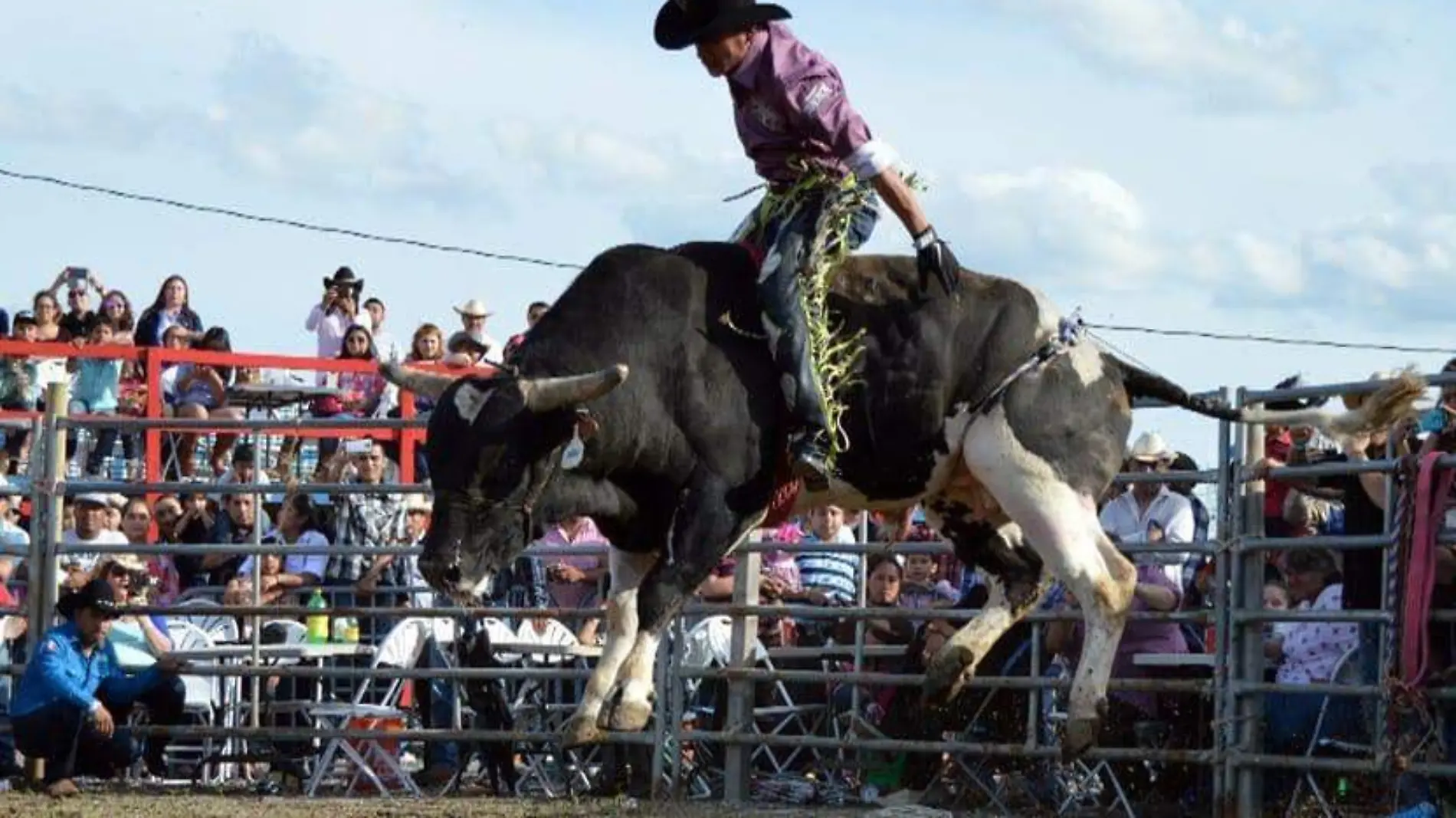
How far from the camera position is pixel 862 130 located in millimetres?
9125

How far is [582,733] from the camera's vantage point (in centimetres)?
890

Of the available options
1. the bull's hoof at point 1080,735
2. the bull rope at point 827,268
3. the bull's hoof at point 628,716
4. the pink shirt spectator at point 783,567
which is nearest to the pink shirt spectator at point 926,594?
the pink shirt spectator at point 783,567

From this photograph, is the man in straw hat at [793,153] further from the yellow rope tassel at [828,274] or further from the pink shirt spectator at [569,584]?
the pink shirt spectator at [569,584]

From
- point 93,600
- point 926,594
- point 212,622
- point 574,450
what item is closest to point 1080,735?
point 574,450

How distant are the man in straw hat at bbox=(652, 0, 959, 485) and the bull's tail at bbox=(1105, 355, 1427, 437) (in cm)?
102

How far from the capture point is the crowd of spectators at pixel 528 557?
10680 mm

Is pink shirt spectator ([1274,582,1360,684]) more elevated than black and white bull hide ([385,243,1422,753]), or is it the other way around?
black and white bull hide ([385,243,1422,753])

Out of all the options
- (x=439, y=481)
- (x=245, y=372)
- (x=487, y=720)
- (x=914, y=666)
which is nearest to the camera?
(x=439, y=481)

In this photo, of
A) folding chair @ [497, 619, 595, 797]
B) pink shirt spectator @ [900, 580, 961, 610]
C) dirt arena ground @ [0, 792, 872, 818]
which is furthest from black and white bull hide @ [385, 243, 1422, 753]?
folding chair @ [497, 619, 595, 797]

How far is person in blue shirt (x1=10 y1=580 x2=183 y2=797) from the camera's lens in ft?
39.4

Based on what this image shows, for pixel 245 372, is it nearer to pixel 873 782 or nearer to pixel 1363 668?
pixel 873 782

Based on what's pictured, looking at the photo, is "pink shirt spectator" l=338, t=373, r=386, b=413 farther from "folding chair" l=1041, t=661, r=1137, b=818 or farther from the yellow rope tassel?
the yellow rope tassel

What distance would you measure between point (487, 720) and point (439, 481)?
4.04 metres

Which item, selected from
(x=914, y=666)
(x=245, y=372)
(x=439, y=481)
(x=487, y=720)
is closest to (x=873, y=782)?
(x=914, y=666)
